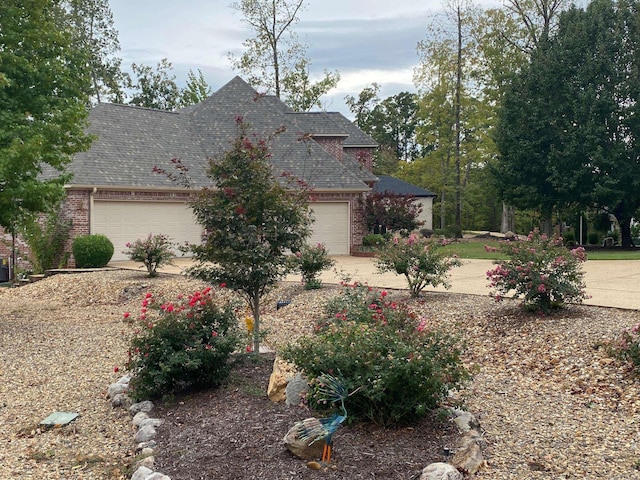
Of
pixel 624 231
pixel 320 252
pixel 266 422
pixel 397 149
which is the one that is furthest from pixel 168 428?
pixel 397 149

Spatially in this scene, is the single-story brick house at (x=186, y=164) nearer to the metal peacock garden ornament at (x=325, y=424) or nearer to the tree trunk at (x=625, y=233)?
the tree trunk at (x=625, y=233)

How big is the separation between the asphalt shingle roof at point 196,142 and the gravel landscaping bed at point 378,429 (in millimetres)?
10417

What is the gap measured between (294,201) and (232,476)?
133 inches

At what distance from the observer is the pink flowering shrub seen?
7375 millimetres

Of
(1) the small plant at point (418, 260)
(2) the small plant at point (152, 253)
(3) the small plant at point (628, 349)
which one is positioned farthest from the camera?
(2) the small plant at point (152, 253)

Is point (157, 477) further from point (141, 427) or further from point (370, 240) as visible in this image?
point (370, 240)

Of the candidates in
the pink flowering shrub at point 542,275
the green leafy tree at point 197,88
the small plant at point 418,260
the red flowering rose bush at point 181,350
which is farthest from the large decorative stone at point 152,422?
the green leafy tree at point 197,88

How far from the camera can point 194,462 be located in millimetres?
3977

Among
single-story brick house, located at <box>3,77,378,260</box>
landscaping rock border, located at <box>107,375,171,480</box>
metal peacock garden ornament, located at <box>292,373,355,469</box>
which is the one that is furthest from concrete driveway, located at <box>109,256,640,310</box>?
metal peacock garden ornament, located at <box>292,373,355,469</box>

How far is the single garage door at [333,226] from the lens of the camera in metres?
21.0

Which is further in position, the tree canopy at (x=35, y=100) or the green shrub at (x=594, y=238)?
the green shrub at (x=594, y=238)

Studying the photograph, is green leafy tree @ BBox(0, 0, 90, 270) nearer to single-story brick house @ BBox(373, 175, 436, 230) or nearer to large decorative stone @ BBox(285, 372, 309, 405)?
large decorative stone @ BBox(285, 372, 309, 405)

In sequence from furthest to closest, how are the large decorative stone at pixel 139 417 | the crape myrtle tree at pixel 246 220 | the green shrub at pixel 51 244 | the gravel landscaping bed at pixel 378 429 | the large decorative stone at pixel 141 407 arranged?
the green shrub at pixel 51 244 → the crape myrtle tree at pixel 246 220 → the large decorative stone at pixel 141 407 → the large decorative stone at pixel 139 417 → the gravel landscaping bed at pixel 378 429

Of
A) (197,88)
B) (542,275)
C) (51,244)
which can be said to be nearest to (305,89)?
(197,88)
